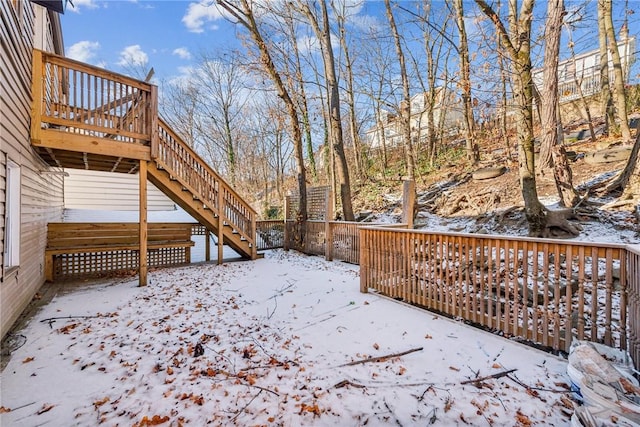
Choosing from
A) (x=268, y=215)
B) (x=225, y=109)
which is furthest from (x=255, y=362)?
(x=225, y=109)

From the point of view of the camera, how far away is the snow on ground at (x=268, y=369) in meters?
1.95

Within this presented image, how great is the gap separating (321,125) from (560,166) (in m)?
11.4

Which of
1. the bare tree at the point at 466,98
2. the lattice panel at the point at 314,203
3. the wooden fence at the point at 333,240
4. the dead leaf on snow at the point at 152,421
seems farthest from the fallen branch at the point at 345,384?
the bare tree at the point at 466,98

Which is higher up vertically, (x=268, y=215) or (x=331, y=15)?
(x=331, y=15)

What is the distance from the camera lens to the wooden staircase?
4574 mm

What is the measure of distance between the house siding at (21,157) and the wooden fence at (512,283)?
14.8ft

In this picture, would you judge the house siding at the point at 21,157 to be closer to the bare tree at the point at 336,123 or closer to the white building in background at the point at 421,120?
the bare tree at the point at 336,123

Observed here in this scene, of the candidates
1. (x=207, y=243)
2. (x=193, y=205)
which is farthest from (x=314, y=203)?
(x=193, y=205)

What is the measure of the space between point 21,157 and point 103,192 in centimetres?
880

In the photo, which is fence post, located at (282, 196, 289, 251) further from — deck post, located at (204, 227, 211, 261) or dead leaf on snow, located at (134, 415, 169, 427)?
dead leaf on snow, located at (134, 415, 169, 427)

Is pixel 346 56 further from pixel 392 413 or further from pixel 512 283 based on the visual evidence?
pixel 392 413

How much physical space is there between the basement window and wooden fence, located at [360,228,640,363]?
454 cm

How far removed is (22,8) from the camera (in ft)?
13.4

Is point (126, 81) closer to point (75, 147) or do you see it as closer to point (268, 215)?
point (75, 147)
